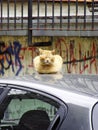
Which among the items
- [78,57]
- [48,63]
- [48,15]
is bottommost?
[78,57]

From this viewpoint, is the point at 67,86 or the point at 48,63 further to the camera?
the point at 48,63

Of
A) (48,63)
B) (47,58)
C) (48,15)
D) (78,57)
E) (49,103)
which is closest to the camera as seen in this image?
(49,103)

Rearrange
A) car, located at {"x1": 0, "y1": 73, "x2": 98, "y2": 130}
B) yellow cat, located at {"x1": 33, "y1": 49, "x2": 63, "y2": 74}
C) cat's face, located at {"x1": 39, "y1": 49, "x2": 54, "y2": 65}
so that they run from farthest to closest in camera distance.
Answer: cat's face, located at {"x1": 39, "y1": 49, "x2": 54, "y2": 65}
yellow cat, located at {"x1": 33, "y1": 49, "x2": 63, "y2": 74}
car, located at {"x1": 0, "y1": 73, "x2": 98, "y2": 130}

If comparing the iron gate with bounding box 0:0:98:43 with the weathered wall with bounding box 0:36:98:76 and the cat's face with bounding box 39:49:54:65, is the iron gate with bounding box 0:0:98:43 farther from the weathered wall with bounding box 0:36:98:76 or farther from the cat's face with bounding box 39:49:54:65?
the cat's face with bounding box 39:49:54:65

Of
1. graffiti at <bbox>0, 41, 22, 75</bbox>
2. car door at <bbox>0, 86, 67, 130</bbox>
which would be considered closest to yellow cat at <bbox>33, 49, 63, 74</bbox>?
graffiti at <bbox>0, 41, 22, 75</bbox>

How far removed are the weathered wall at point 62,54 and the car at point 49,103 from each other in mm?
4386

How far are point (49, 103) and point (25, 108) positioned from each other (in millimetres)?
355

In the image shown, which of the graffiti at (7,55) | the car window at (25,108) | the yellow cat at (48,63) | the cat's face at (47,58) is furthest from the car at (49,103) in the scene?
the graffiti at (7,55)

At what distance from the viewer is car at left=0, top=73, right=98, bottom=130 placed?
296cm

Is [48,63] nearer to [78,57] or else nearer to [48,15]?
[78,57]

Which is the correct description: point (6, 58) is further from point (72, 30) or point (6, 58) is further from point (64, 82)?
point (64, 82)

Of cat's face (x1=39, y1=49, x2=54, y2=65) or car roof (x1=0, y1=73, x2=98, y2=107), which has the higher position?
car roof (x1=0, y1=73, x2=98, y2=107)

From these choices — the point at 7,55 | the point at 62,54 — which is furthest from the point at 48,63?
the point at 7,55

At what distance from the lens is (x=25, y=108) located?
343cm
